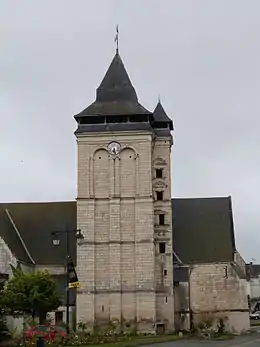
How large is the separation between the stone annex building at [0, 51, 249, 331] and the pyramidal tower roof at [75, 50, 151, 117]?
9cm

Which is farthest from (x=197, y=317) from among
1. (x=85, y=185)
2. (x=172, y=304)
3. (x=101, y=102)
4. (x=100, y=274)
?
(x=101, y=102)

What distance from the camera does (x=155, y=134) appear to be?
208ft

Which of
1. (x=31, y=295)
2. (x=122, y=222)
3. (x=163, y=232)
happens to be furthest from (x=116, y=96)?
(x=31, y=295)

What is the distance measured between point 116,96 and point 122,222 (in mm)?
11563

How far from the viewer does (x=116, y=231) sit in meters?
58.6

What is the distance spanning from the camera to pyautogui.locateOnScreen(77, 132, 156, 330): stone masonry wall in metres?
57.9

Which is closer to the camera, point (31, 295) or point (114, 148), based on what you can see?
point (31, 295)

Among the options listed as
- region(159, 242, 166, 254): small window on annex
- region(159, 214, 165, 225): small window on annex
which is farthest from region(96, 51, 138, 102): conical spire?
region(159, 242, 166, 254): small window on annex

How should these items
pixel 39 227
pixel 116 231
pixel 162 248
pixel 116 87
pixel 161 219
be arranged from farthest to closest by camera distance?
pixel 39 227 < pixel 116 87 < pixel 161 219 < pixel 162 248 < pixel 116 231

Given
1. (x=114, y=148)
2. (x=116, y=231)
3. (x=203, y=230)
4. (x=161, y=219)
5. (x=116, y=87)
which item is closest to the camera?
(x=116, y=231)

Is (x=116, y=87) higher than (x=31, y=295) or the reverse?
higher

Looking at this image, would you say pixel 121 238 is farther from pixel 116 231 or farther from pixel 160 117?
pixel 160 117

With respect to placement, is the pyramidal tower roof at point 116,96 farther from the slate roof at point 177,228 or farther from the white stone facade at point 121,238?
the slate roof at point 177,228

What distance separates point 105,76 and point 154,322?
73.5ft
